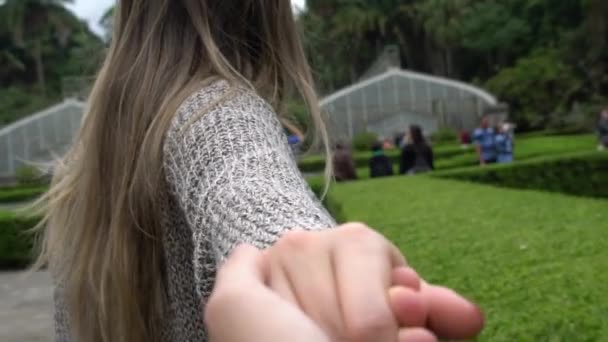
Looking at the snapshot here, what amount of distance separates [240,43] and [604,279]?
256 cm

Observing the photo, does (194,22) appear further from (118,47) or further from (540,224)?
(540,224)

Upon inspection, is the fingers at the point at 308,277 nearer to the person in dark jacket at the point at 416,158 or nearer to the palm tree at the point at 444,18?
the person in dark jacket at the point at 416,158

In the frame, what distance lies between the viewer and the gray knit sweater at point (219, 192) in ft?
2.50

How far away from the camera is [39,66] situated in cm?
4509

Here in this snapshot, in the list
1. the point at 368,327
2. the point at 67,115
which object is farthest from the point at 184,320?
the point at 67,115

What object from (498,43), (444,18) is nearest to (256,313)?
(498,43)

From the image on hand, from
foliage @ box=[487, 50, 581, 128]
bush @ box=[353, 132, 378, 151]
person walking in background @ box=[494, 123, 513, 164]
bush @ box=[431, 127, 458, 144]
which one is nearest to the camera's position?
person walking in background @ box=[494, 123, 513, 164]

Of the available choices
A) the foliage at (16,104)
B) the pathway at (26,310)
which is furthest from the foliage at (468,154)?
the foliage at (16,104)

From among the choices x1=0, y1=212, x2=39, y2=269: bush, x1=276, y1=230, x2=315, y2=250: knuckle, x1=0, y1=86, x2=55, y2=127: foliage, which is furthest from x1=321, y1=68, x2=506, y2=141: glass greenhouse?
x1=276, y1=230, x2=315, y2=250: knuckle

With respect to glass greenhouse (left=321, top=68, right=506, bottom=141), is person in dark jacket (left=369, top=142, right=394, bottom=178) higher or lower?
lower

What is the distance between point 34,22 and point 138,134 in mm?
49445

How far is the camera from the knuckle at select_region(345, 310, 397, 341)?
46cm

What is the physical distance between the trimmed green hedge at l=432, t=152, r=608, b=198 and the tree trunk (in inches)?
1405

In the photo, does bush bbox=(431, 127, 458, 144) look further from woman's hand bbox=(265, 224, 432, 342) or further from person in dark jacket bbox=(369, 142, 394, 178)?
woman's hand bbox=(265, 224, 432, 342)
